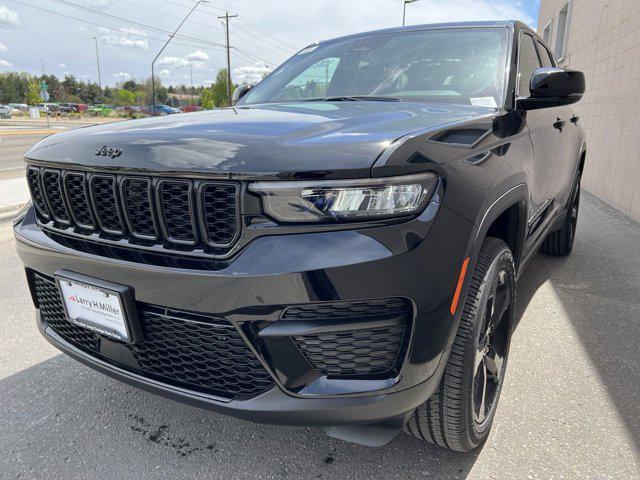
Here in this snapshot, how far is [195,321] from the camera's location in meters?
1.55

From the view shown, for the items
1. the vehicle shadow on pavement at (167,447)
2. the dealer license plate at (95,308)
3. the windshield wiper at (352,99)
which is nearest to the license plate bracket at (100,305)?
the dealer license plate at (95,308)

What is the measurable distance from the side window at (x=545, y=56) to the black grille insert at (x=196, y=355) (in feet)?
10.1

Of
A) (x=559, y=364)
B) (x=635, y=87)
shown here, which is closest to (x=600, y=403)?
(x=559, y=364)

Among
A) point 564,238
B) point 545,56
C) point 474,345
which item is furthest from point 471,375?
point 564,238

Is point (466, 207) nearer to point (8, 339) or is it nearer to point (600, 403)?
point (600, 403)

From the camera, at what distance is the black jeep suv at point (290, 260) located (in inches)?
55.4

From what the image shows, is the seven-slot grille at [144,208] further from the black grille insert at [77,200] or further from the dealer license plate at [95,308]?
the dealer license plate at [95,308]

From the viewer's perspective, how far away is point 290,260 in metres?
1.38

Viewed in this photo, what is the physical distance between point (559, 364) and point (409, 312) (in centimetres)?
166

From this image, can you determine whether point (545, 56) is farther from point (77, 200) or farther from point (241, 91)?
point (77, 200)

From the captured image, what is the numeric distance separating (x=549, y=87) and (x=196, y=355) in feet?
6.19

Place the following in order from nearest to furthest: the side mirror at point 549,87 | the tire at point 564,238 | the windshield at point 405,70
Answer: the side mirror at point 549,87 → the windshield at point 405,70 → the tire at point 564,238

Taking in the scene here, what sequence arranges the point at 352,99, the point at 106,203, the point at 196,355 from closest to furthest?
the point at 196,355 < the point at 106,203 < the point at 352,99

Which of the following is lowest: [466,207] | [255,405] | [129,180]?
[255,405]
